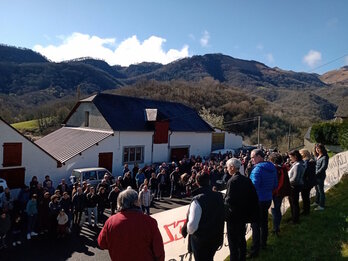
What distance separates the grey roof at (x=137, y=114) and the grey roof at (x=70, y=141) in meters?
1.57

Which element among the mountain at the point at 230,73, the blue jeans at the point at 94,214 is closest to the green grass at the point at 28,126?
the blue jeans at the point at 94,214

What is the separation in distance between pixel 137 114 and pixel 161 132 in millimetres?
2573

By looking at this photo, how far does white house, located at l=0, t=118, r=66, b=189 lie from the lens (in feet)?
49.9

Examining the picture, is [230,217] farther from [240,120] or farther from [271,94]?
[271,94]

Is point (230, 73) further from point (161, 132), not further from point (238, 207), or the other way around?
point (238, 207)

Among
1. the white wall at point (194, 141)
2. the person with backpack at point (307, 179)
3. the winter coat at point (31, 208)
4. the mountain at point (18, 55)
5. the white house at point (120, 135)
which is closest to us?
the person with backpack at point (307, 179)

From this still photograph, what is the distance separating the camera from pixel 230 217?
15.5 ft

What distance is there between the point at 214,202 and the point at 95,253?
20.8 feet

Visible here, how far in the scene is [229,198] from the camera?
185 inches

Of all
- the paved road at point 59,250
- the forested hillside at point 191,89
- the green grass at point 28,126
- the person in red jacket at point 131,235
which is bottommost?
the paved road at point 59,250

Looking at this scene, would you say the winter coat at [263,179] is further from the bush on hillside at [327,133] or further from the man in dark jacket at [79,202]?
the bush on hillside at [327,133]

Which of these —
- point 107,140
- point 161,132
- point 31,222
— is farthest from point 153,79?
point 31,222

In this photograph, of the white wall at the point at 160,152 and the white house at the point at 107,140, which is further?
the white wall at the point at 160,152

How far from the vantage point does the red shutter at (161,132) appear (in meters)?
24.2
